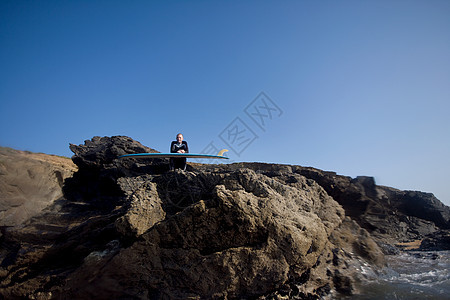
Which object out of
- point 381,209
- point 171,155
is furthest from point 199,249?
point 381,209

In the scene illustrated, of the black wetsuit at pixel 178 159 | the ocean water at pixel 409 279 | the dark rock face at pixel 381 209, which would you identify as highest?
the black wetsuit at pixel 178 159

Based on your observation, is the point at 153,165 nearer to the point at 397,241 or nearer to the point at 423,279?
the point at 423,279

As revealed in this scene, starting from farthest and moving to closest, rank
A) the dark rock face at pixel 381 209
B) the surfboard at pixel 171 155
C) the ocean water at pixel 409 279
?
the dark rock face at pixel 381 209 < the surfboard at pixel 171 155 < the ocean water at pixel 409 279

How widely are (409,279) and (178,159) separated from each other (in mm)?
4794

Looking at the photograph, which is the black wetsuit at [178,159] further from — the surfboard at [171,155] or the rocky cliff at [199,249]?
the rocky cliff at [199,249]

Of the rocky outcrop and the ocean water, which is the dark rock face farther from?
the rocky outcrop

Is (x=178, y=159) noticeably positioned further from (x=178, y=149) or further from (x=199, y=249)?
(x=199, y=249)

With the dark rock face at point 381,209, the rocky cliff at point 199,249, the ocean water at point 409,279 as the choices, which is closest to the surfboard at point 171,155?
the rocky cliff at point 199,249

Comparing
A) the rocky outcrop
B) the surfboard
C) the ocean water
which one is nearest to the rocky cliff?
the ocean water

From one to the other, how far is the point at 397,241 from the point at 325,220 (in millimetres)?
3881

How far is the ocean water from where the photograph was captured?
3.17m

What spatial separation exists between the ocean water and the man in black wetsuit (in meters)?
4.06

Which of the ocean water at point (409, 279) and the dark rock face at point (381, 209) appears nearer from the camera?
the ocean water at point (409, 279)

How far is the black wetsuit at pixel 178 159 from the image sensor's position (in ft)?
19.0
